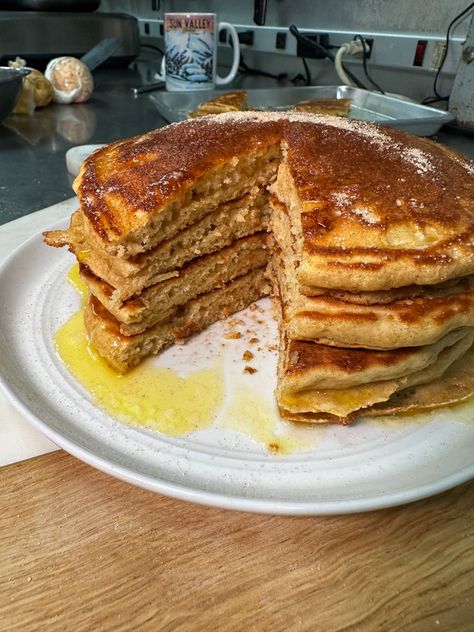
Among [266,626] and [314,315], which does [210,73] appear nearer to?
[314,315]

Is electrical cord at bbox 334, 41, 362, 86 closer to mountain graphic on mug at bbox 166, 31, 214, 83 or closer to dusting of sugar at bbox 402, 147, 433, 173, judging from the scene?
mountain graphic on mug at bbox 166, 31, 214, 83

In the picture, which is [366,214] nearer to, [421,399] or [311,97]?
[421,399]

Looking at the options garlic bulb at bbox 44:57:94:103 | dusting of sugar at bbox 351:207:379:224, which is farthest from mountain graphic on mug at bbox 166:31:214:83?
dusting of sugar at bbox 351:207:379:224

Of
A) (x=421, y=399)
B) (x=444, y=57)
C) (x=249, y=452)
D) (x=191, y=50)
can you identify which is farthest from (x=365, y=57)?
(x=249, y=452)

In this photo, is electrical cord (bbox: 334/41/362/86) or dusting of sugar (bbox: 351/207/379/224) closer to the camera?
dusting of sugar (bbox: 351/207/379/224)

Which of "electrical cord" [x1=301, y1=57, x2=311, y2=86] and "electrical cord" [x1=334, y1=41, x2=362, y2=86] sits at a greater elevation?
"electrical cord" [x1=334, y1=41, x2=362, y2=86]

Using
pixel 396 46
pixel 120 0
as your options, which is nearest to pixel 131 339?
pixel 396 46
